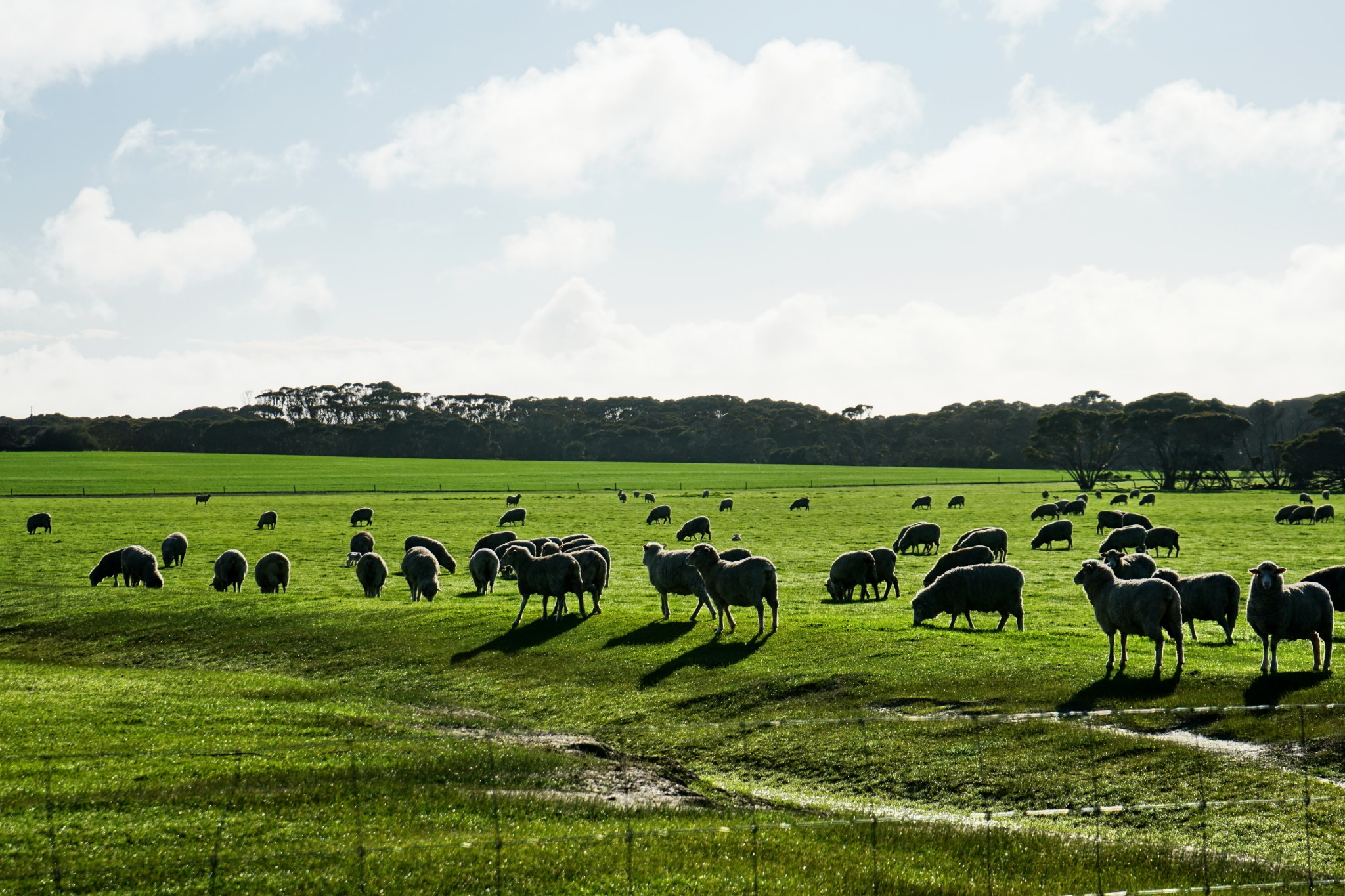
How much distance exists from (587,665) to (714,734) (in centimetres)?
509

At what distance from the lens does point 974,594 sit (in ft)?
74.3

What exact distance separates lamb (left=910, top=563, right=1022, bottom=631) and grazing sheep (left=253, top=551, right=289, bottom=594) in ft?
70.8

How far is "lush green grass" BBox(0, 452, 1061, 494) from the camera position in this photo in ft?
358

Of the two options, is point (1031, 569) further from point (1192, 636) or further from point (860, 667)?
point (860, 667)

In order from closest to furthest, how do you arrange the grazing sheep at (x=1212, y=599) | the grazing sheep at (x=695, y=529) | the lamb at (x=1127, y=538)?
1. the grazing sheep at (x=1212, y=599)
2. the lamb at (x=1127, y=538)
3. the grazing sheep at (x=695, y=529)

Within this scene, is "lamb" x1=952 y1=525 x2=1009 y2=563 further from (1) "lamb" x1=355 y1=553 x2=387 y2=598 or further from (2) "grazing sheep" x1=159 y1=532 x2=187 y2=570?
(2) "grazing sheep" x1=159 y1=532 x2=187 y2=570

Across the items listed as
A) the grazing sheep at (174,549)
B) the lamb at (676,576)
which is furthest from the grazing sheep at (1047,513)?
the grazing sheep at (174,549)

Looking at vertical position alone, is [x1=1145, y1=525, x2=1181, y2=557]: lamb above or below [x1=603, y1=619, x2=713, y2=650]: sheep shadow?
above

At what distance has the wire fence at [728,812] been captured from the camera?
30.1ft

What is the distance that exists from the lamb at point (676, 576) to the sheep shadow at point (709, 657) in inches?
96.9

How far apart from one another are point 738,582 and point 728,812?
956 cm

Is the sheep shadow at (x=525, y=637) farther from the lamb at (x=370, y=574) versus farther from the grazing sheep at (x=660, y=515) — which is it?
the grazing sheep at (x=660, y=515)

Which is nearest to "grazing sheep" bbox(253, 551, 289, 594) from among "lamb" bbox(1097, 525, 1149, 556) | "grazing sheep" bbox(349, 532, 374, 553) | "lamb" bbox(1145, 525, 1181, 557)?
"grazing sheep" bbox(349, 532, 374, 553)

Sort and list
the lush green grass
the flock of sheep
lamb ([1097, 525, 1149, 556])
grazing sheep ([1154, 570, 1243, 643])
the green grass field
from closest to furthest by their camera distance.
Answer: the green grass field
the flock of sheep
grazing sheep ([1154, 570, 1243, 643])
lamb ([1097, 525, 1149, 556])
the lush green grass
